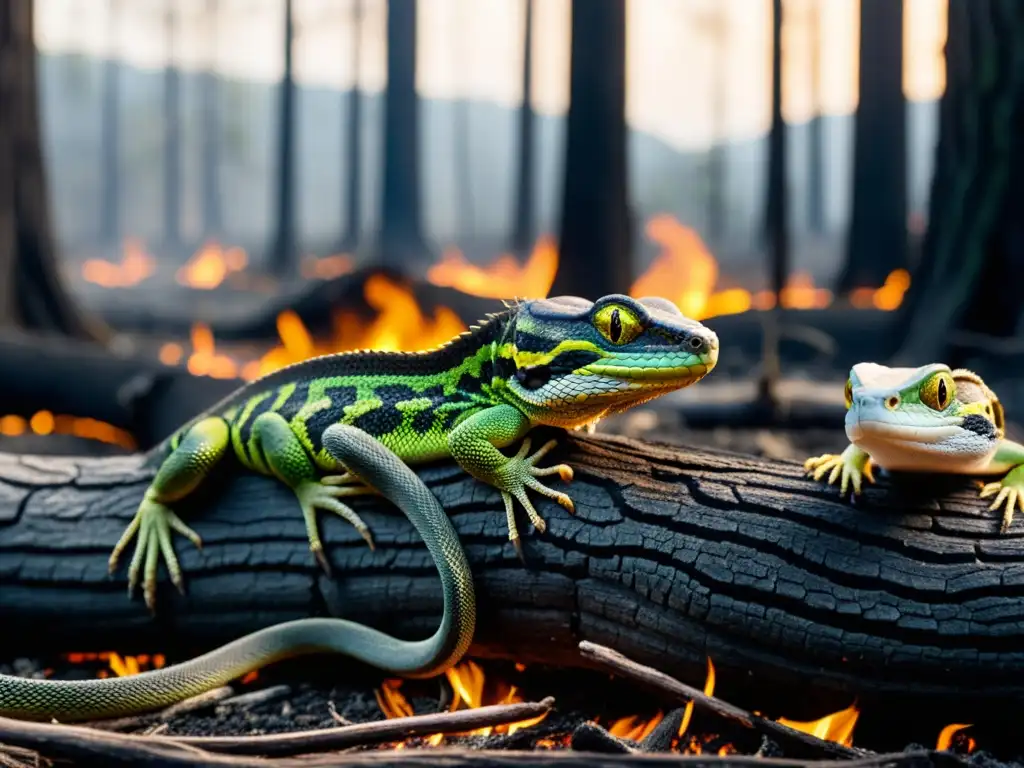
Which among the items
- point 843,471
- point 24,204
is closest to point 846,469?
point 843,471

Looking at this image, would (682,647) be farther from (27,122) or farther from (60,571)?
(27,122)

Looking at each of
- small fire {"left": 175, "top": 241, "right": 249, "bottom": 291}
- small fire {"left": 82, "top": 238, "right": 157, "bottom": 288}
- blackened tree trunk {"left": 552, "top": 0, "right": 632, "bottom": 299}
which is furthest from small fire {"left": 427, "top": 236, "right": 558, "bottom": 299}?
small fire {"left": 82, "top": 238, "right": 157, "bottom": 288}

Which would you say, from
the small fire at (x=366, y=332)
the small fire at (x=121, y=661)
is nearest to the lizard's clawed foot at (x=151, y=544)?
the small fire at (x=121, y=661)

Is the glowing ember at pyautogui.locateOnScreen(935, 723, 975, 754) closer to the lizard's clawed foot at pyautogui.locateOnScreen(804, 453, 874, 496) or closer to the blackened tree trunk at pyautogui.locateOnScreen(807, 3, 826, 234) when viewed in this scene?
the lizard's clawed foot at pyautogui.locateOnScreen(804, 453, 874, 496)

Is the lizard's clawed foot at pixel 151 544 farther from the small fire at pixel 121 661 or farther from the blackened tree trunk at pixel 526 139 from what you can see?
the blackened tree trunk at pixel 526 139

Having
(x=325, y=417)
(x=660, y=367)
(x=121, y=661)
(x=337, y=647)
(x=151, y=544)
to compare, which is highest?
(x=660, y=367)

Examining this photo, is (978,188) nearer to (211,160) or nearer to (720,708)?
(720,708)
